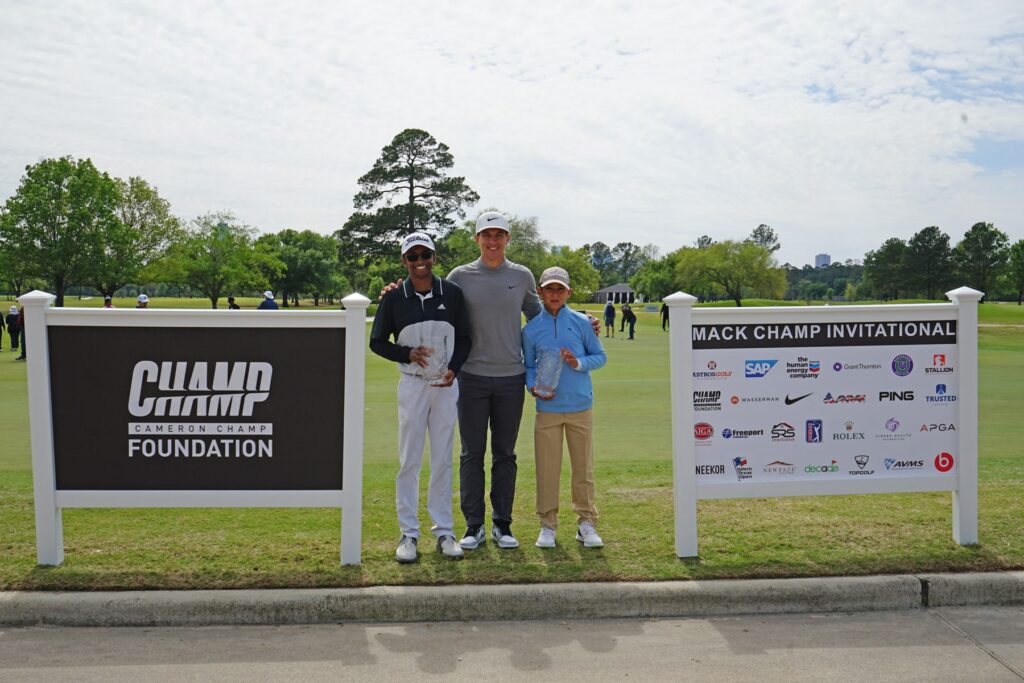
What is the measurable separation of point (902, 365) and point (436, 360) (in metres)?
2.94

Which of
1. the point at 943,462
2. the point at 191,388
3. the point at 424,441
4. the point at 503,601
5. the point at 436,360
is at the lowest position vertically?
the point at 503,601

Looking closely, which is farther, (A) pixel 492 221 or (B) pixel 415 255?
(A) pixel 492 221

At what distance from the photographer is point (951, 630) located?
4562mm

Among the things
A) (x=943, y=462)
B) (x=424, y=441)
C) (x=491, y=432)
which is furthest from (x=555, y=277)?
(x=943, y=462)

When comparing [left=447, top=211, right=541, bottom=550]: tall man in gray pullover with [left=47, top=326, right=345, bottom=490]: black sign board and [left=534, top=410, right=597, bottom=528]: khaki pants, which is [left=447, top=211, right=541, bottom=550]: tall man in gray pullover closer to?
[left=534, top=410, right=597, bottom=528]: khaki pants

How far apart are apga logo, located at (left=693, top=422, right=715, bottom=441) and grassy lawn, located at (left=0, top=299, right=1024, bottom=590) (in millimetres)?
711

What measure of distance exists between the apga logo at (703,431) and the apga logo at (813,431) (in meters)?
0.61

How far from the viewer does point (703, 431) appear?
5.53 meters

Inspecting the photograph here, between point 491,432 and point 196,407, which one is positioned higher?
point 196,407

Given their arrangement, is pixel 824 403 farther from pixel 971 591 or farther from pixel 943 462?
pixel 971 591

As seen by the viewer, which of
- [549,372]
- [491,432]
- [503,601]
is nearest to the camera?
[503,601]

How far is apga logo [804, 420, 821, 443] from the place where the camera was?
5590 millimetres

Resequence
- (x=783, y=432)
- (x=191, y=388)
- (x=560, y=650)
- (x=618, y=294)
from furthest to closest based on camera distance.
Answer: (x=618, y=294), (x=783, y=432), (x=191, y=388), (x=560, y=650)

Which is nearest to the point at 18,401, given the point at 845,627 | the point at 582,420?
the point at 582,420
